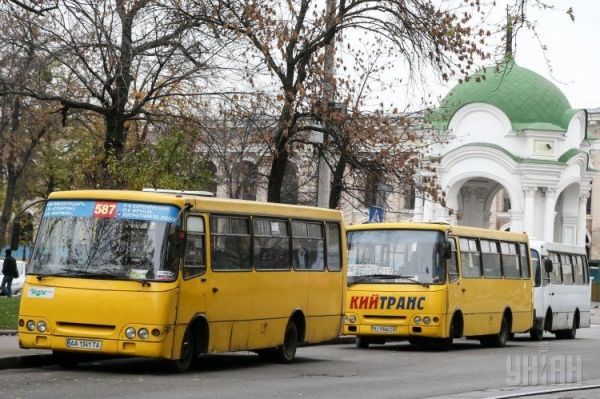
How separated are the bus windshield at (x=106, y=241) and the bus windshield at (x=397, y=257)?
29.6ft

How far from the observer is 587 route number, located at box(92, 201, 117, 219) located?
17.8 metres

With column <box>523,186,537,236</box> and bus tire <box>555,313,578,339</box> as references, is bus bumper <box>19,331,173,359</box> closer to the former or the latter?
bus tire <box>555,313,578,339</box>

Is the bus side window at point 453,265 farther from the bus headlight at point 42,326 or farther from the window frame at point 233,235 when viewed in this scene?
the bus headlight at point 42,326

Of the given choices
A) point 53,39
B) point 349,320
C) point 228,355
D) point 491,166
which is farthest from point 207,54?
point 491,166

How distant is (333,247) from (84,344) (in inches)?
260

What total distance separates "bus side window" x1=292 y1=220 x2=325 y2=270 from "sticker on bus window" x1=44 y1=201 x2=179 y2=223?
395 centimetres

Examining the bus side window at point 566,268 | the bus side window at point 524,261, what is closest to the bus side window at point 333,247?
the bus side window at point 524,261

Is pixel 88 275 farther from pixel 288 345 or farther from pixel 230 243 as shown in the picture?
pixel 288 345

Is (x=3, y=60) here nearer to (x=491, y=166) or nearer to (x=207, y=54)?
(x=207, y=54)

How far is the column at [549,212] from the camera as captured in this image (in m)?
70.4

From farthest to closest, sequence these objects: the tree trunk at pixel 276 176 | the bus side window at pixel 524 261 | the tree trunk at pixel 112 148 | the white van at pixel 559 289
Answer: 1. the white van at pixel 559 289
2. the bus side window at pixel 524 261
3. the tree trunk at pixel 112 148
4. the tree trunk at pixel 276 176

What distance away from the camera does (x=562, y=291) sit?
37.7 meters

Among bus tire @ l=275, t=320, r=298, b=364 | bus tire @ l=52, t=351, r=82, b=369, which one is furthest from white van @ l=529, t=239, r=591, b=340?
bus tire @ l=52, t=351, r=82, b=369
